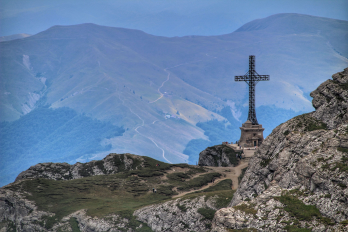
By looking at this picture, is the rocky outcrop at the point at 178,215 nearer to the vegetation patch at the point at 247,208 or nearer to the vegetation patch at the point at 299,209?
the vegetation patch at the point at 247,208

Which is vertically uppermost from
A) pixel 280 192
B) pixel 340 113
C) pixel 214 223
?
pixel 340 113

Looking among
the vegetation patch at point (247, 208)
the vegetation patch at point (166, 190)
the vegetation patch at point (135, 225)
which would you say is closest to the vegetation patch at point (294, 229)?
the vegetation patch at point (247, 208)

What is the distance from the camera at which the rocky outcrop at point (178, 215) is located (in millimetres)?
73562

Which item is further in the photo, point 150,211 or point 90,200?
point 90,200

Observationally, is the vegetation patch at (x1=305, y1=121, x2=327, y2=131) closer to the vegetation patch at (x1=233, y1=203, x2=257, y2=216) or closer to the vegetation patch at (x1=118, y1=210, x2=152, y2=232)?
the vegetation patch at (x1=233, y1=203, x2=257, y2=216)

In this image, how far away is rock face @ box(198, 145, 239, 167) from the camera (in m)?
113

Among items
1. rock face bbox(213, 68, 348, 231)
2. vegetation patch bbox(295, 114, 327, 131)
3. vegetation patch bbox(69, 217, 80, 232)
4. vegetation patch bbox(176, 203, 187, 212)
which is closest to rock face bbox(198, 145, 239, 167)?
vegetation patch bbox(176, 203, 187, 212)

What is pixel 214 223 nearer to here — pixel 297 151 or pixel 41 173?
pixel 297 151

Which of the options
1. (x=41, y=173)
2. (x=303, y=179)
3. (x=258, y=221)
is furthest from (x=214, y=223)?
(x=41, y=173)

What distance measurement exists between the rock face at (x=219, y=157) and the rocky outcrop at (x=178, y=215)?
119ft

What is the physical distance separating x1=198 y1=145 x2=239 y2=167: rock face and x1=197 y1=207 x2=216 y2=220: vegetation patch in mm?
38475

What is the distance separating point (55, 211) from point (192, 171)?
41.4 metres

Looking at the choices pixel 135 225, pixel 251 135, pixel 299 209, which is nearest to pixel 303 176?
pixel 299 209

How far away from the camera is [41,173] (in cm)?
11594
